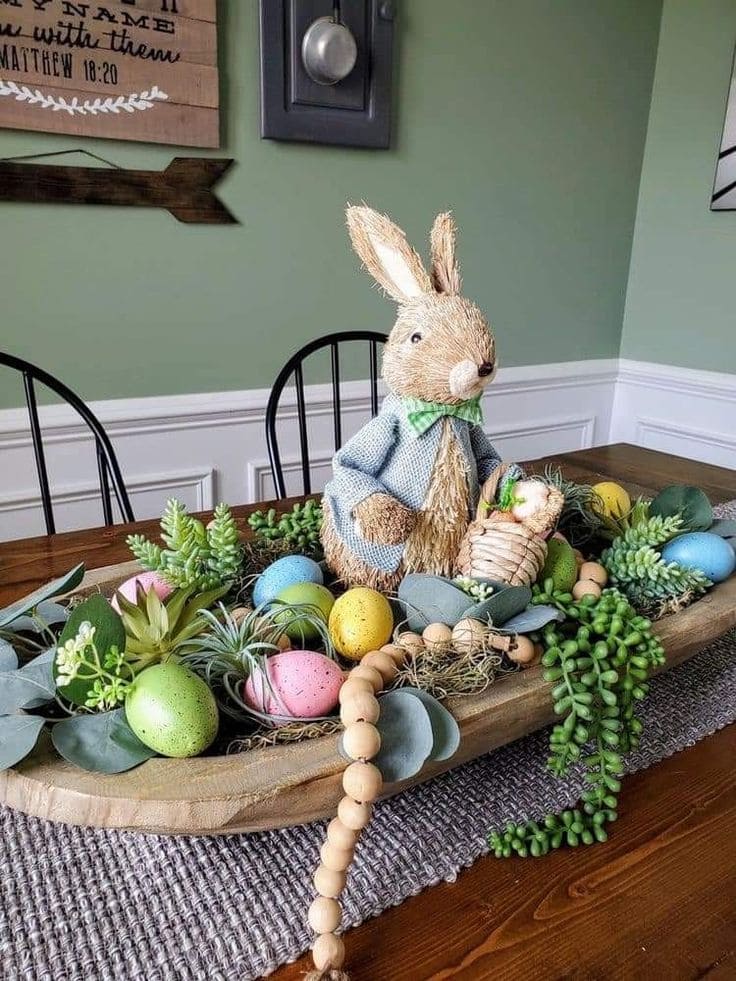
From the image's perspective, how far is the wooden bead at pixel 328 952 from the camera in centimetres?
42

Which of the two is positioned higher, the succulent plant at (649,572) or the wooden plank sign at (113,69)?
the wooden plank sign at (113,69)

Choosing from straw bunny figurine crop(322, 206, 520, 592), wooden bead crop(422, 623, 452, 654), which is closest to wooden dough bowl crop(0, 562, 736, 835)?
wooden bead crop(422, 623, 452, 654)

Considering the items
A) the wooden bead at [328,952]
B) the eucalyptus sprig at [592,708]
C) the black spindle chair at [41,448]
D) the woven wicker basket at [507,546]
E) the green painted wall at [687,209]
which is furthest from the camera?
the green painted wall at [687,209]

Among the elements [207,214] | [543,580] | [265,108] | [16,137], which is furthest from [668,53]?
[543,580]

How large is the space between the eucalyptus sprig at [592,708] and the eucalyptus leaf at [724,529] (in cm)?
29

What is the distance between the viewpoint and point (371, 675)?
0.51 metres

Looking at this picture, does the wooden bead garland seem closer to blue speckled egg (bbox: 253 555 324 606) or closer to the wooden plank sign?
blue speckled egg (bbox: 253 555 324 606)

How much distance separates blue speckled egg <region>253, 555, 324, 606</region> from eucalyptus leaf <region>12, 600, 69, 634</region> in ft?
0.53

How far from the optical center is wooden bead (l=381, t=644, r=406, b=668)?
56cm

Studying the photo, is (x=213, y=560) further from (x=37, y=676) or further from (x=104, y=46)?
(x=104, y=46)

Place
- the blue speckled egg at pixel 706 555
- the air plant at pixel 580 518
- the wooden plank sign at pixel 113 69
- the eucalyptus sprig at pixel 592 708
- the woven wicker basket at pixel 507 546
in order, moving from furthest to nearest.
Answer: the wooden plank sign at pixel 113 69, the air plant at pixel 580 518, the blue speckled egg at pixel 706 555, the woven wicker basket at pixel 507 546, the eucalyptus sprig at pixel 592 708

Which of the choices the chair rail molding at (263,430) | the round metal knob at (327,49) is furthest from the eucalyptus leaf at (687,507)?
the round metal knob at (327,49)

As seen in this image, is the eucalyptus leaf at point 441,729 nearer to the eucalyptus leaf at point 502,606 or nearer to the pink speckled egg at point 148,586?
the eucalyptus leaf at point 502,606

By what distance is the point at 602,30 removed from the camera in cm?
213
